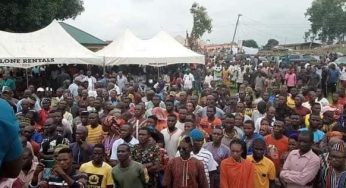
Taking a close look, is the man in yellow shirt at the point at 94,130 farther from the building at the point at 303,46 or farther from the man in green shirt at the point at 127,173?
the building at the point at 303,46

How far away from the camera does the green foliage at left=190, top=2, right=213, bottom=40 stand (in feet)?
155

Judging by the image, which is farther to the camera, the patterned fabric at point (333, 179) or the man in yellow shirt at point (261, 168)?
the man in yellow shirt at point (261, 168)

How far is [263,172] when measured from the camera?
215 inches

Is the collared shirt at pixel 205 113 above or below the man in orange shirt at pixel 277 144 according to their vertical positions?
above

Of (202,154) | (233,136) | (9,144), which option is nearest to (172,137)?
(233,136)

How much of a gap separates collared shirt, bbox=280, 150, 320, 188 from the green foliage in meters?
42.0

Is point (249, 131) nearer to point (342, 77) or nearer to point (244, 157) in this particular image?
point (244, 157)

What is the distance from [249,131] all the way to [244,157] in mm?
992

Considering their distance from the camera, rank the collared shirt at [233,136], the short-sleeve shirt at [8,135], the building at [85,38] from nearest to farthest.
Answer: the short-sleeve shirt at [8,135]
the collared shirt at [233,136]
the building at [85,38]

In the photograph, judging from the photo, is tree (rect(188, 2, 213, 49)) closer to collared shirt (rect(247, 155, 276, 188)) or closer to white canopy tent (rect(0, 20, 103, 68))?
white canopy tent (rect(0, 20, 103, 68))

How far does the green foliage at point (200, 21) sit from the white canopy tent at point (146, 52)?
27.5 meters

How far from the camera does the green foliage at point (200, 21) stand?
155ft

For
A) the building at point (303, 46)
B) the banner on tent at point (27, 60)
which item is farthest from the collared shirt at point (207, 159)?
the building at point (303, 46)

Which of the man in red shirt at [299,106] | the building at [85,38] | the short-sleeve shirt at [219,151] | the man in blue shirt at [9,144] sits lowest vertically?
the short-sleeve shirt at [219,151]
